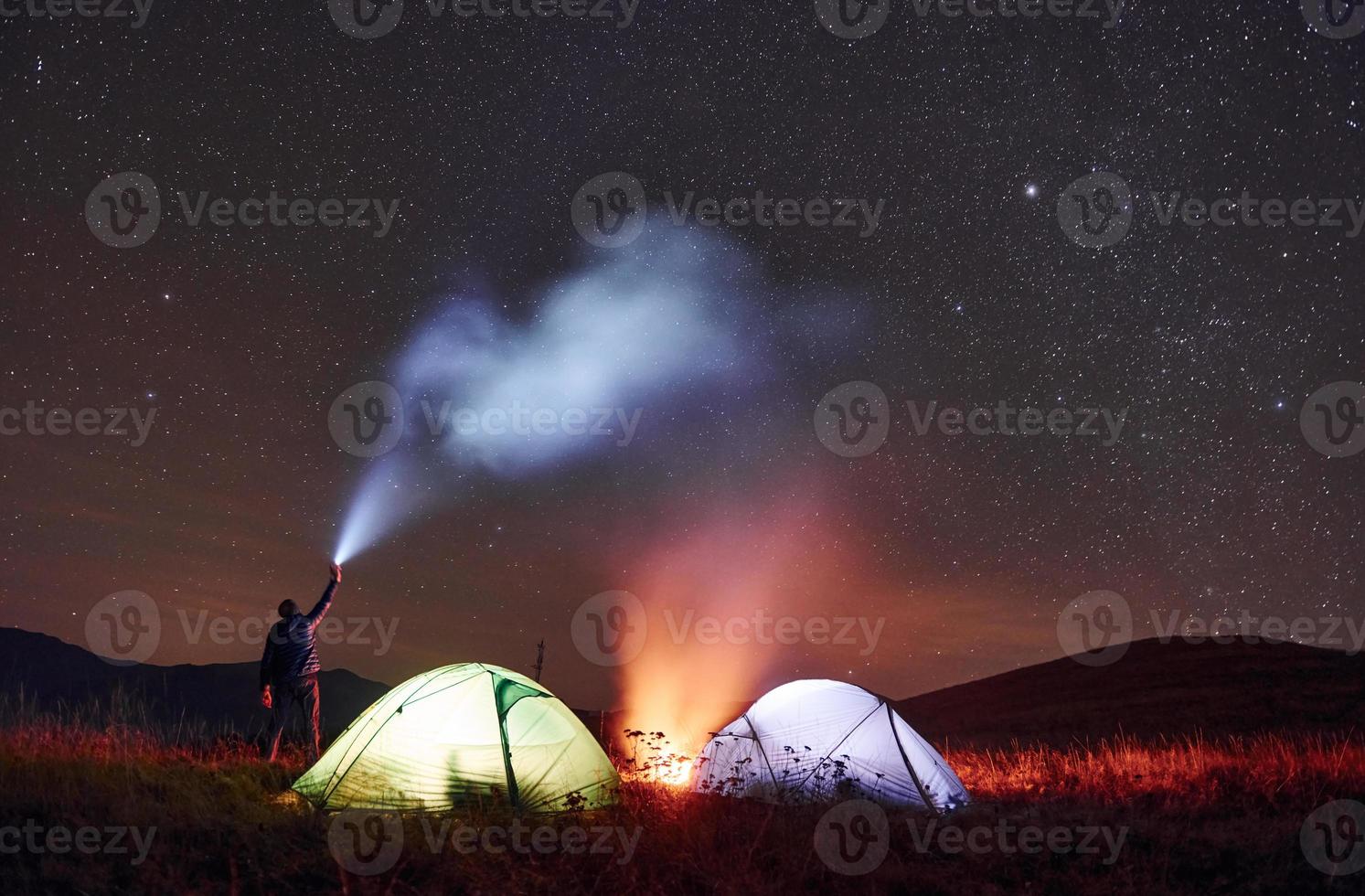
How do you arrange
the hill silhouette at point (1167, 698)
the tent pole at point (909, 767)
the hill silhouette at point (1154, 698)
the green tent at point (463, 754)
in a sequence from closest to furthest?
the green tent at point (463, 754) → the tent pole at point (909, 767) → the hill silhouette at point (1154, 698) → the hill silhouette at point (1167, 698)

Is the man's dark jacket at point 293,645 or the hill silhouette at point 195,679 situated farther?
the hill silhouette at point 195,679

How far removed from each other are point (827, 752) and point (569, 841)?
5287 millimetres

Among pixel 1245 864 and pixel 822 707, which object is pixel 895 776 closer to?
pixel 822 707

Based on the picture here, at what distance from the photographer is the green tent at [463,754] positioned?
9.73 meters

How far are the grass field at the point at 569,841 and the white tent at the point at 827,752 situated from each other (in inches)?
47.0

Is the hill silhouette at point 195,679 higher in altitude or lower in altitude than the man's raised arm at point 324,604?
lower

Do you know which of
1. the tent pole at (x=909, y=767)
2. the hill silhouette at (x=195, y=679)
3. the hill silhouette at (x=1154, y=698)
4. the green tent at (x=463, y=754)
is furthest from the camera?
the hill silhouette at (x=195, y=679)

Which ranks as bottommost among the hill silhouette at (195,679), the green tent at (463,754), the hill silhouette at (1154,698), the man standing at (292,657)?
the hill silhouette at (195,679)

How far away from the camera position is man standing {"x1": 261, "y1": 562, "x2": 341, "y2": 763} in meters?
12.3

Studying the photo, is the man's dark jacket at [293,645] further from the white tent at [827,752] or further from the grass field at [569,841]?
the white tent at [827,752]

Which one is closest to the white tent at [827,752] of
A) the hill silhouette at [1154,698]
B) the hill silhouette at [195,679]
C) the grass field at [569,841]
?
the grass field at [569,841]

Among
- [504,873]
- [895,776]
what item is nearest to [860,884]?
[504,873]

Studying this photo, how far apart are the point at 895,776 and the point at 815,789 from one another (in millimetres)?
1841

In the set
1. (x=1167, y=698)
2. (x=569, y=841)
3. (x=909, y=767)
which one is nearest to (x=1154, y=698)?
(x=1167, y=698)
